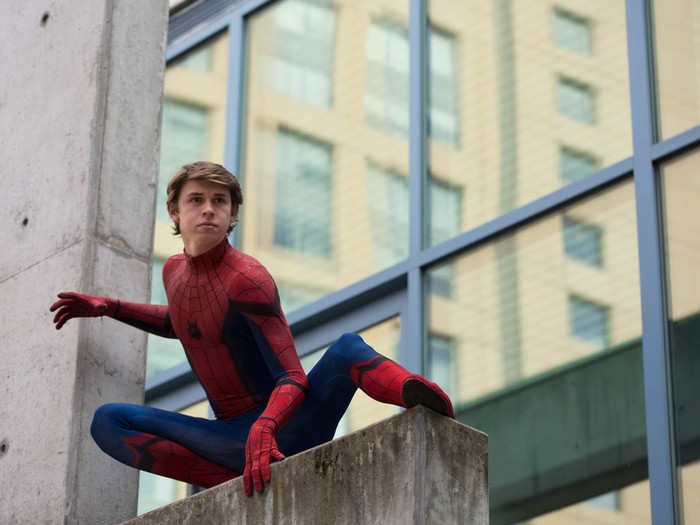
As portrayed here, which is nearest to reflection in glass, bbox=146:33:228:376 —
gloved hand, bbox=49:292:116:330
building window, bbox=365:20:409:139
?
building window, bbox=365:20:409:139

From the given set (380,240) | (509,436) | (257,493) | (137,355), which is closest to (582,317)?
(509,436)

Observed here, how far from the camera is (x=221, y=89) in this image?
465 inches

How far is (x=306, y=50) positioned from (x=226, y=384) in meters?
5.42

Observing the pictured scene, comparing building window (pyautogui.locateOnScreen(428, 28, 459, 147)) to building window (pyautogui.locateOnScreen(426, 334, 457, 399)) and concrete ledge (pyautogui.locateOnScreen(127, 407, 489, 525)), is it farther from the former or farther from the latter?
concrete ledge (pyautogui.locateOnScreen(127, 407, 489, 525))

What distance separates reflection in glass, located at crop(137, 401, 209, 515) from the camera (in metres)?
10.9

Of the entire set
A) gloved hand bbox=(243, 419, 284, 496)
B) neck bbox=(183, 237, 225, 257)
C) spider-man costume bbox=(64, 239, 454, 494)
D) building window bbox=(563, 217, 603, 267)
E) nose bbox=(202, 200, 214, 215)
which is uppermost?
building window bbox=(563, 217, 603, 267)

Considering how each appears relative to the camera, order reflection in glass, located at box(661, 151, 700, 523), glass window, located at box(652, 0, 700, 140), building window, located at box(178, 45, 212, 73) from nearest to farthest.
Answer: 1. reflection in glass, located at box(661, 151, 700, 523)
2. glass window, located at box(652, 0, 700, 140)
3. building window, located at box(178, 45, 212, 73)

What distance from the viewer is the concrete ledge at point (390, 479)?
4879 mm

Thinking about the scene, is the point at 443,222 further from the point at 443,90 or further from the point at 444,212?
the point at 443,90

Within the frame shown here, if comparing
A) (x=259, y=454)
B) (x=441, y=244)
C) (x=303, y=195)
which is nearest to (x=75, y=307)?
(x=259, y=454)

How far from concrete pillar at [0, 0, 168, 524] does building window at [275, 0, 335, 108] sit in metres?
3.57

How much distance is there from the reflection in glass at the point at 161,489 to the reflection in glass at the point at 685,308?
4.11 meters

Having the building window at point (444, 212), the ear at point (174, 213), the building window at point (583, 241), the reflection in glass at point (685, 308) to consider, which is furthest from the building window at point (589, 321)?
the ear at point (174, 213)

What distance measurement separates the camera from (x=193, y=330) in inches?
237
